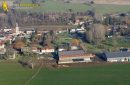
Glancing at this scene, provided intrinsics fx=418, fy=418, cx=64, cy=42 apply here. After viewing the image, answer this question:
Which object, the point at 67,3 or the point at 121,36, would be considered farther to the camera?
the point at 67,3

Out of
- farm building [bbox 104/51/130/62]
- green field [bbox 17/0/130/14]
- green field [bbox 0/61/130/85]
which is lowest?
green field [bbox 0/61/130/85]

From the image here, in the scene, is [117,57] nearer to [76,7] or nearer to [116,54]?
[116,54]

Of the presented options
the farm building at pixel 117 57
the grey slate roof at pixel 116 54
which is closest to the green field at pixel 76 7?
the grey slate roof at pixel 116 54

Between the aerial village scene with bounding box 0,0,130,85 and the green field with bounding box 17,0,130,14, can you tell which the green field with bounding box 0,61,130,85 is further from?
the green field with bounding box 17,0,130,14

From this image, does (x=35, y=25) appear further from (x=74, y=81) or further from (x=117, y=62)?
(x=74, y=81)

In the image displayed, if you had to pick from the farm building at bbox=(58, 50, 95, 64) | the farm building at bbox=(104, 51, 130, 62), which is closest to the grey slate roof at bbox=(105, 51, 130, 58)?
the farm building at bbox=(104, 51, 130, 62)

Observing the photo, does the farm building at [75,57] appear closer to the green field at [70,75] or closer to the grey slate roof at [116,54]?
the grey slate roof at [116,54]

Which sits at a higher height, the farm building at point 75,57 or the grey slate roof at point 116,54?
the grey slate roof at point 116,54

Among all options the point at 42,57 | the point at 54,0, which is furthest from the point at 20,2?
the point at 42,57
